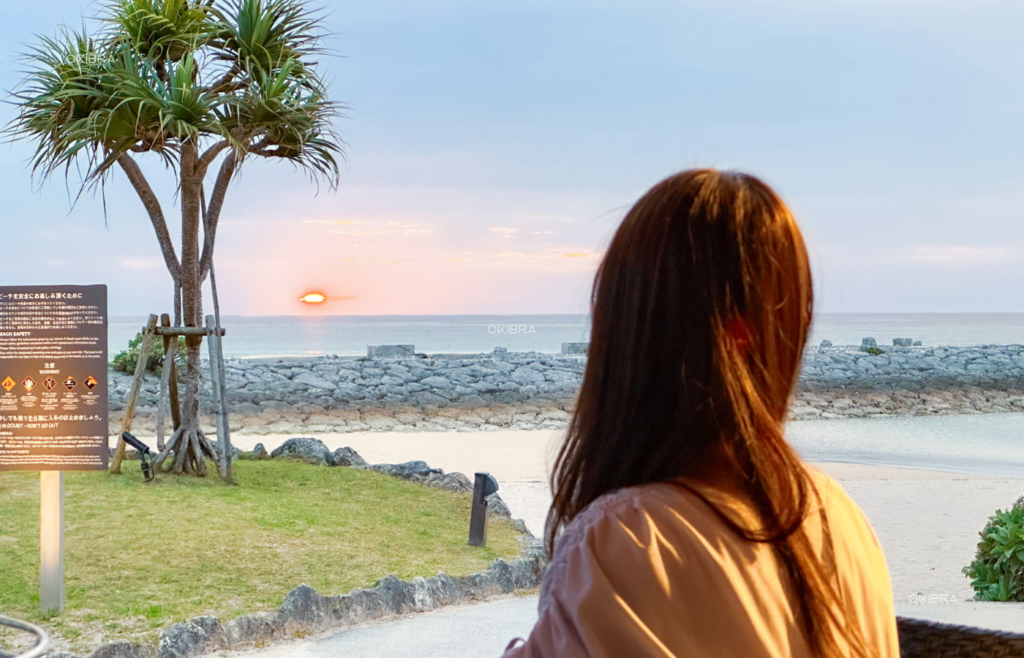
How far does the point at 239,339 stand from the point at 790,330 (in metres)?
55.3

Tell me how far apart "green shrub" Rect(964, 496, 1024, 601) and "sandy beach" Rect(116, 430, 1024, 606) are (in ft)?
1.94

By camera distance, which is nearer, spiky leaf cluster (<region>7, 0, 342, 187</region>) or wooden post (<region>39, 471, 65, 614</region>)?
wooden post (<region>39, 471, 65, 614</region>)

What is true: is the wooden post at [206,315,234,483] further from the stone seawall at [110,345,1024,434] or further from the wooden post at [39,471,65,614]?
the stone seawall at [110,345,1024,434]

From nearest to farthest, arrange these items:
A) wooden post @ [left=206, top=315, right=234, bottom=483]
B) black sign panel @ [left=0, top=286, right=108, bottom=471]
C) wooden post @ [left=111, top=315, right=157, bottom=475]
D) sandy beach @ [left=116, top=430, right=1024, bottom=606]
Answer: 1. black sign panel @ [left=0, top=286, right=108, bottom=471]
2. sandy beach @ [left=116, top=430, right=1024, bottom=606]
3. wooden post @ [left=206, top=315, right=234, bottom=483]
4. wooden post @ [left=111, top=315, right=157, bottom=475]

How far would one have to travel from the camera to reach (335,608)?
13.5ft

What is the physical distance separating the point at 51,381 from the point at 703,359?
13.2 feet

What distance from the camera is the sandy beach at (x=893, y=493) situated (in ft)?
17.8

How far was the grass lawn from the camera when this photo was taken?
4297mm

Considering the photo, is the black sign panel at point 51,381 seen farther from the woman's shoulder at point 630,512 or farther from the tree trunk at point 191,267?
the woman's shoulder at point 630,512

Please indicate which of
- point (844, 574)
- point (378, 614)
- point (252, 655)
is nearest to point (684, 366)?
point (844, 574)

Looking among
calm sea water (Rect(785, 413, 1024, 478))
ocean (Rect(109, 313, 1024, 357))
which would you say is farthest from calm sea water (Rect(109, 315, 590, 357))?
calm sea water (Rect(785, 413, 1024, 478))

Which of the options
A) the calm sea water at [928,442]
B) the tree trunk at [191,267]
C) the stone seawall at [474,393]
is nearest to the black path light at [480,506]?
the tree trunk at [191,267]

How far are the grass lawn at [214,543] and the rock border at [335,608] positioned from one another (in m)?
0.16

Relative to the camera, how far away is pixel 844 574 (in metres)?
0.73
